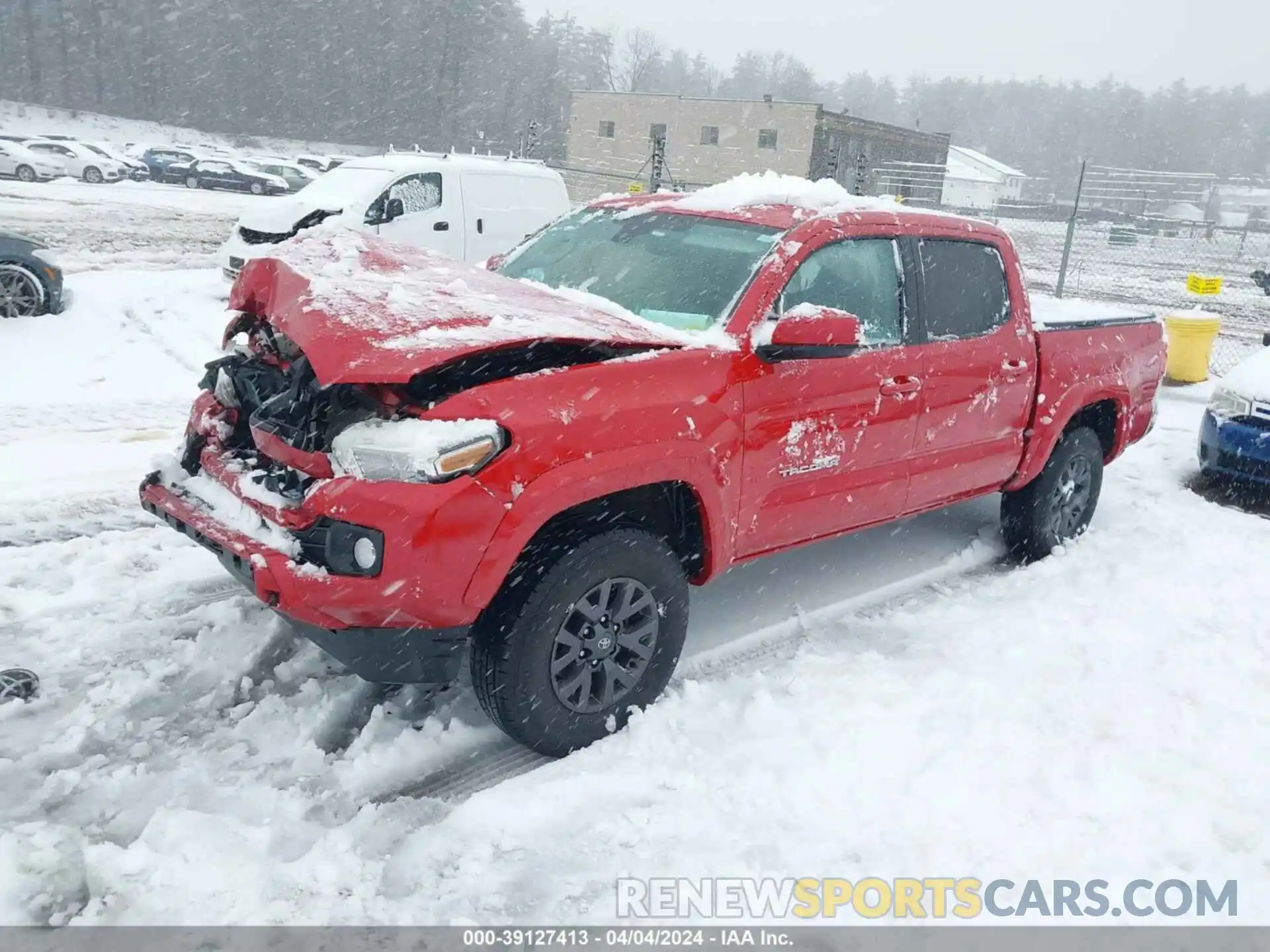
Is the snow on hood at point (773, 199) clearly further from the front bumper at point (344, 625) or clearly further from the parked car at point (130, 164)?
the parked car at point (130, 164)

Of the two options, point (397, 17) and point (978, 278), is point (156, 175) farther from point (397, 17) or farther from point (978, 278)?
point (397, 17)

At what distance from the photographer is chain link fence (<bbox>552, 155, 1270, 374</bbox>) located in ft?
61.8

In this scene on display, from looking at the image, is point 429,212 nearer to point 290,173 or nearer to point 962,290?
point 962,290

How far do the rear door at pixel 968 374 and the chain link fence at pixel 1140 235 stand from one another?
795 cm

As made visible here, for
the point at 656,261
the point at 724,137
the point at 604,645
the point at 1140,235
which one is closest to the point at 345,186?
the point at 656,261

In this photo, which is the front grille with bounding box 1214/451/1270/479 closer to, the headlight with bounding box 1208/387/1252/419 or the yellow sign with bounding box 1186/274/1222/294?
the headlight with bounding box 1208/387/1252/419

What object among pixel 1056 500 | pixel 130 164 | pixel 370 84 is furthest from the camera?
pixel 370 84

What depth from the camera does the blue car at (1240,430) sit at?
671cm

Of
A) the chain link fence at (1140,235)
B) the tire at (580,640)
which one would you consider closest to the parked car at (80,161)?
the chain link fence at (1140,235)

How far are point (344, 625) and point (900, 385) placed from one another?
8.53 ft

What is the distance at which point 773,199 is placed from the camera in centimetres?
433

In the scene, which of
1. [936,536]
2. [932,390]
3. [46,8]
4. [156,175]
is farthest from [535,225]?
[46,8]

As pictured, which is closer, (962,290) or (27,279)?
(962,290)

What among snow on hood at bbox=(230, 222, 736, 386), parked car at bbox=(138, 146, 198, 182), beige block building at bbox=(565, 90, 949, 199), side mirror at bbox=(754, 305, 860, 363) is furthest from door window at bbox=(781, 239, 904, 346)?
beige block building at bbox=(565, 90, 949, 199)
